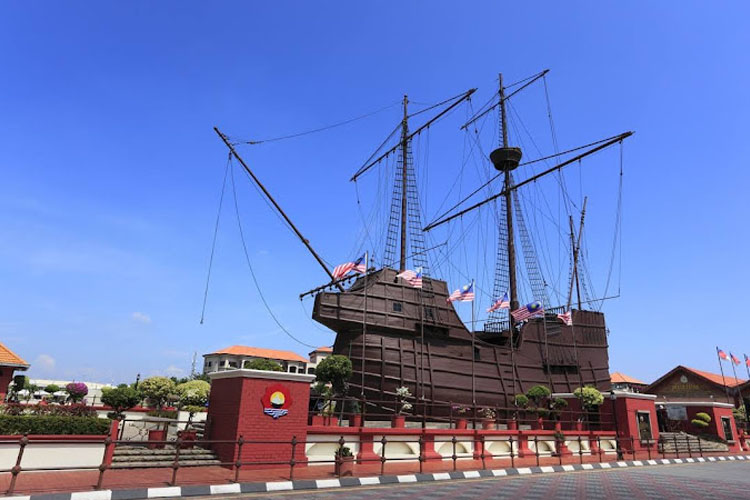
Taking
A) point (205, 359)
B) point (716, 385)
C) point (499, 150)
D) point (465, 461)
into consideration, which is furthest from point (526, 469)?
point (205, 359)

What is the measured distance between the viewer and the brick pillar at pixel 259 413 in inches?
453

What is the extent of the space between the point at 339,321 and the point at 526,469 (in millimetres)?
9540

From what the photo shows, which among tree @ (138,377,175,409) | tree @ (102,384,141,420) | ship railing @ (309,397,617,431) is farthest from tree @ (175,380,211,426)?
ship railing @ (309,397,617,431)

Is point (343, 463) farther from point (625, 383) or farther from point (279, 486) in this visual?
point (625, 383)

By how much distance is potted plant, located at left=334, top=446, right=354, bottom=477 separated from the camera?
11445 millimetres

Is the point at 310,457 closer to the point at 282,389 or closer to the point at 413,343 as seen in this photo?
the point at 282,389

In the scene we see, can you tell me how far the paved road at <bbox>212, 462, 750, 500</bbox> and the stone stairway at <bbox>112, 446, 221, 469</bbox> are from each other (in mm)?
3220

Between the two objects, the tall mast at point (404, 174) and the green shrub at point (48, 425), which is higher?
the tall mast at point (404, 174)

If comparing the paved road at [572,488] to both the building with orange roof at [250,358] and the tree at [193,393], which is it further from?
the building with orange roof at [250,358]

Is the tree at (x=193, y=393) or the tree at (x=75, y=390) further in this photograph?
the tree at (x=75, y=390)

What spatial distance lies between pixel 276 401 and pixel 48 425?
4.99 metres

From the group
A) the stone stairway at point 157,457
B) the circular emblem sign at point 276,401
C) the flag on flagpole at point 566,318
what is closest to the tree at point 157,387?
the stone stairway at point 157,457

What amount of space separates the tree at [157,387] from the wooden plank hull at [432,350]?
6538 millimetres

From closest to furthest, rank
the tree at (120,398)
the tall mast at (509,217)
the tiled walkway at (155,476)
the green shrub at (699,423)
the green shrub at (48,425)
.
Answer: the tiled walkway at (155,476)
the green shrub at (48,425)
the tree at (120,398)
the green shrub at (699,423)
the tall mast at (509,217)
